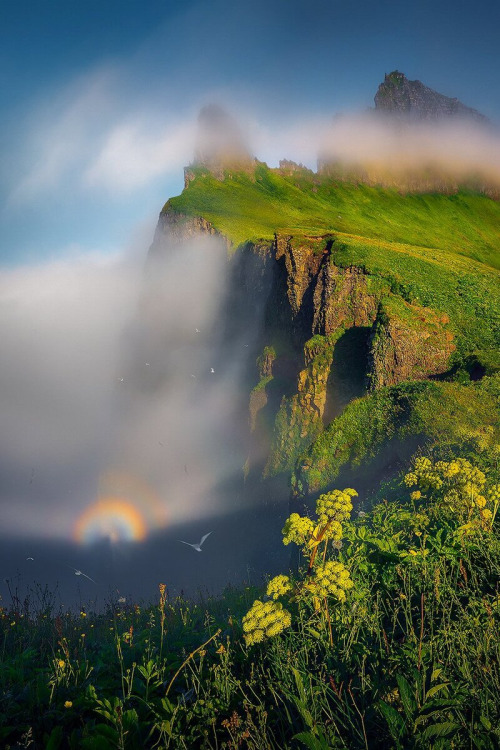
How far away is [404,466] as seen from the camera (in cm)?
1565

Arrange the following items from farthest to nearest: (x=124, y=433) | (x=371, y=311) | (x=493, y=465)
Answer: (x=124, y=433)
(x=371, y=311)
(x=493, y=465)

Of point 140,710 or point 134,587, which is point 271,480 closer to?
point 134,587

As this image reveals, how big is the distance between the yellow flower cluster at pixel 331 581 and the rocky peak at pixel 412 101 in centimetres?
19982

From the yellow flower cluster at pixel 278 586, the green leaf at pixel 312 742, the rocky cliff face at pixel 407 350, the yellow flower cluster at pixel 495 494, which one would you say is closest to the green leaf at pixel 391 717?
the green leaf at pixel 312 742

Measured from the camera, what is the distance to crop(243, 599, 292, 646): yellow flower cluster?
3500mm

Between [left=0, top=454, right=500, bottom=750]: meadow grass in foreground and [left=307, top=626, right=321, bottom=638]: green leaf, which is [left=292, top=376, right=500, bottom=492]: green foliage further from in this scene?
[left=307, top=626, right=321, bottom=638]: green leaf

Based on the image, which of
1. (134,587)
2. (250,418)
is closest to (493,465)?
(250,418)

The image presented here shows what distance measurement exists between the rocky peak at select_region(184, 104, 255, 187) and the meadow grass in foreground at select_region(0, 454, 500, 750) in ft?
Answer: 276

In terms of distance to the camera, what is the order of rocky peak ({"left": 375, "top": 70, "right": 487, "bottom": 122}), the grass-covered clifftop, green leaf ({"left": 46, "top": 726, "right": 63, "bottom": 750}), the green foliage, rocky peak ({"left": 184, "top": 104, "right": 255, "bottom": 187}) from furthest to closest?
rocky peak ({"left": 375, "top": 70, "right": 487, "bottom": 122})
rocky peak ({"left": 184, "top": 104, "right": 255, "bottom": 187})
the grass-covered clifftop
the green foliage
green leaf ({"left": 46, "top": 726, "right": 63, "bottom": 750})

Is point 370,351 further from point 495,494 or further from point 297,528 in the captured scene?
point 297,528

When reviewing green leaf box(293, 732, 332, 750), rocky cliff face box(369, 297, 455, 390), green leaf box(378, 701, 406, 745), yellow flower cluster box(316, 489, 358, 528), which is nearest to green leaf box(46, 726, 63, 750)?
green leaf box(293, 732, 332, 750)

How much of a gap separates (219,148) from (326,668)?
10263cm

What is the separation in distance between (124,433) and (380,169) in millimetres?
100914

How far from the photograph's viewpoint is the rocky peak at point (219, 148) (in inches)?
3319
